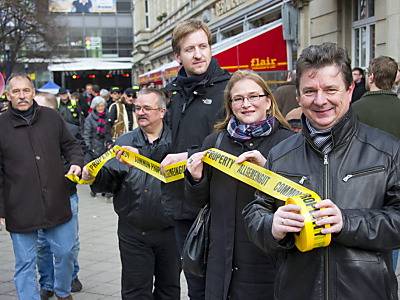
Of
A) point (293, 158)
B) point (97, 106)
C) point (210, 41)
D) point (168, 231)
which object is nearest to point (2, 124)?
point (168, 231)

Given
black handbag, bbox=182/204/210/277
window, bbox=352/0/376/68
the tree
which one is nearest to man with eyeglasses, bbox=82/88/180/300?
black handbag, bbox=182/204/210/277

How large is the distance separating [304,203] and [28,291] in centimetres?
330

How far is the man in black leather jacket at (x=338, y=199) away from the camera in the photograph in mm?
2178

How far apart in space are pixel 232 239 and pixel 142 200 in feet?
4.51

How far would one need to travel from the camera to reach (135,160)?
4.12m

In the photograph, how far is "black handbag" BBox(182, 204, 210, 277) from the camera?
3.26 m

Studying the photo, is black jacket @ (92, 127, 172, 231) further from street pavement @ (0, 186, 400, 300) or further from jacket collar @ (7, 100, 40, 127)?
street pavement @ (0, 186, 400, 300)

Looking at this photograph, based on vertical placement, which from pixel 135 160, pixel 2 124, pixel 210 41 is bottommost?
pixel 135 160

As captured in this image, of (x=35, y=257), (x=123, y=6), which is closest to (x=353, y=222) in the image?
(x=35, y=257)

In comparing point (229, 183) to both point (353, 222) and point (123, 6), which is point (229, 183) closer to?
point (353, 222)

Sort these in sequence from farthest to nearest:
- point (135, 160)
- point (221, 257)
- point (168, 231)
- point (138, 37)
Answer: point (138, 37)
point (168, 231)
point (135, 160)
point (221, 257)

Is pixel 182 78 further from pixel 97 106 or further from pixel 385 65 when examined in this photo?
pixel 97 106

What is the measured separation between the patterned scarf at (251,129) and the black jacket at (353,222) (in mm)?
734

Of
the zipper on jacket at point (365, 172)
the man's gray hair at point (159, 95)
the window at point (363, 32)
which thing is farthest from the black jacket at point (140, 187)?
the window at point (363, 32)
